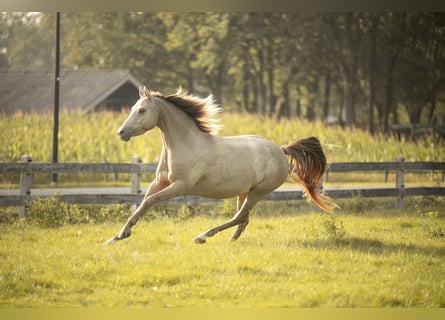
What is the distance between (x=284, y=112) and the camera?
25.9 metres

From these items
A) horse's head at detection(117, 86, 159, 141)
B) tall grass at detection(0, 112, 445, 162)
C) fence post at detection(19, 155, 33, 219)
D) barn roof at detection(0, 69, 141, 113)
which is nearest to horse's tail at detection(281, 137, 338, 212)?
horse's head at detection(117, 86, 159, 141)

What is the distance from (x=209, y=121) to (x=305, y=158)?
1.28m

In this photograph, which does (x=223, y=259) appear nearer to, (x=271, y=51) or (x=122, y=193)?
(x=122, y=193)

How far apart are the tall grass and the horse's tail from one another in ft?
16.1

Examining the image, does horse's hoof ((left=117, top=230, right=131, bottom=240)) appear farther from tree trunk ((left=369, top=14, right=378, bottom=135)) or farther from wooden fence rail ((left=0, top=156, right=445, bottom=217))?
tree trunk ((left=369, top=14, right=378, bottom=135))

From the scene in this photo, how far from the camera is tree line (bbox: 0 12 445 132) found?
1773cm

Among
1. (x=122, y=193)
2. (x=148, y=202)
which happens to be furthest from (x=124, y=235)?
(x=122, y=193)

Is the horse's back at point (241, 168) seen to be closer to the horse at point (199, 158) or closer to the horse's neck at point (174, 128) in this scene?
the horse at point (199, 158)

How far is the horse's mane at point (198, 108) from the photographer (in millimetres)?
7547

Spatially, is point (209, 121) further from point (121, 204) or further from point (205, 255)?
point (121, 204)

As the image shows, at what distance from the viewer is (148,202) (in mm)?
7230

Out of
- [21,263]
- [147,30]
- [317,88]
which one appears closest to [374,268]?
[21,263]

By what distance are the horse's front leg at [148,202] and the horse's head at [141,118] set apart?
59 centimetres

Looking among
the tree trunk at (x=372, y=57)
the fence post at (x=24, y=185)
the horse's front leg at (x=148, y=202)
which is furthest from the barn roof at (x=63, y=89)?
→ the horse's front leg at (x=148, y=202)
